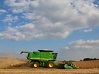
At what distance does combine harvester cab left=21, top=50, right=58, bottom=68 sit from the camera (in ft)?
146

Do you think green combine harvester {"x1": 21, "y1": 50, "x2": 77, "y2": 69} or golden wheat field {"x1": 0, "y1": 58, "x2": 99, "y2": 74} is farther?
green combine harvester {"x1": 21, "y1": 50, "x2": 77, "y2": 69}

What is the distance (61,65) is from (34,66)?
15.9ft

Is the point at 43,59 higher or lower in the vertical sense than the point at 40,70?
higher

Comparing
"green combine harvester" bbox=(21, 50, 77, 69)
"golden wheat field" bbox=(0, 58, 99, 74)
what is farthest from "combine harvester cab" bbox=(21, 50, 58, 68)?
"golden wheat field" bbox=(0, 58, 99, 74)

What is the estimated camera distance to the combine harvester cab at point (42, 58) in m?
44.6

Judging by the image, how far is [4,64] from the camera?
53094mm

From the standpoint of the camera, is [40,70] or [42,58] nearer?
[40,70]

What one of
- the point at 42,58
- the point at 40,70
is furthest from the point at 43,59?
the point at 40,70

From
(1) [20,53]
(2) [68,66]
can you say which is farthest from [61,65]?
(1) [20,53]

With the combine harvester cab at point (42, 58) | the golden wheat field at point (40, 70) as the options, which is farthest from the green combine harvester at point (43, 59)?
the golden wheat field at point (40, 70)

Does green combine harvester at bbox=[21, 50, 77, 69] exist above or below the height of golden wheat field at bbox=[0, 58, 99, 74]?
above

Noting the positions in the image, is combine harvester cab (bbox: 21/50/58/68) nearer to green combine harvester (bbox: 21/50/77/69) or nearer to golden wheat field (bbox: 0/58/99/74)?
green combine harvester (bbox: 21/50/77/69)

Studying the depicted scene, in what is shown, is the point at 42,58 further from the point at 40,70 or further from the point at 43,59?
the point at 40,70

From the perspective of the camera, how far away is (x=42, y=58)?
147 ft
